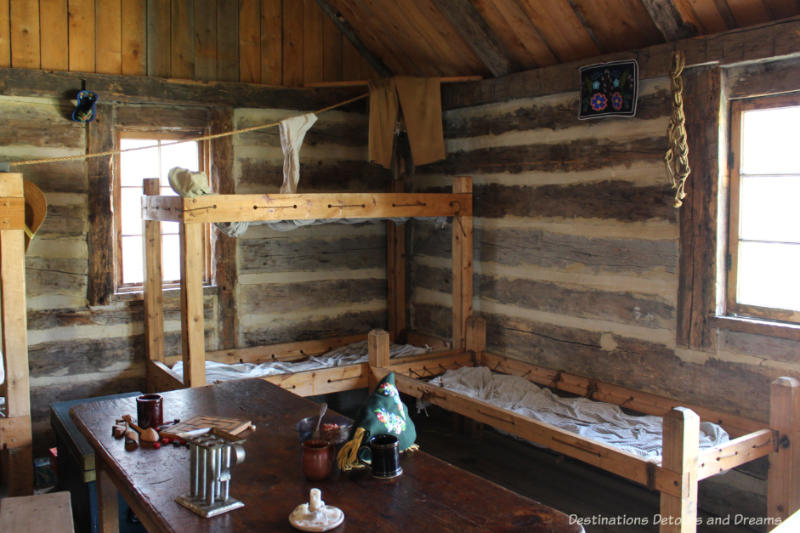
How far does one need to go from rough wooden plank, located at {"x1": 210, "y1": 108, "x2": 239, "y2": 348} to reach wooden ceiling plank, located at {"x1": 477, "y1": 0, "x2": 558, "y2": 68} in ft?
7.87

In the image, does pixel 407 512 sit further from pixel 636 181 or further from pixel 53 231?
pixel 53 231

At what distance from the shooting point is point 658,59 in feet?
14.7

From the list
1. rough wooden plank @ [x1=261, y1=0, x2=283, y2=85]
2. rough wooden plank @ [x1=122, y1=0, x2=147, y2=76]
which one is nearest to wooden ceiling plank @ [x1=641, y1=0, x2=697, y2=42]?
rough wooden plank @ [x1=261, y1=0, x2=283, y2=85]

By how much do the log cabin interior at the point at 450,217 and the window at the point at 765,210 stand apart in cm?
1

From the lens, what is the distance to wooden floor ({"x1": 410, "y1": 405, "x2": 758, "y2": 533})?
4.46 meters

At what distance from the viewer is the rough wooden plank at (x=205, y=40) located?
19.6 feet

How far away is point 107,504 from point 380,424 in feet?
4.87

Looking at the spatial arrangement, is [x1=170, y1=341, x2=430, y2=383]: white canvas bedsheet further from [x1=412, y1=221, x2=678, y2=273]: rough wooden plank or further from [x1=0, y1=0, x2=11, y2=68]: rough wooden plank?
[x1=0, y1=0, x2=11, y2=68]: rough wooden plank

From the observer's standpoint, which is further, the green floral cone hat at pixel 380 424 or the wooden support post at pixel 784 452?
the wooden support post at pixel 784 452

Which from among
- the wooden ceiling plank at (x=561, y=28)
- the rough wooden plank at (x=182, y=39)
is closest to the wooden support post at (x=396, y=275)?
the rough wooden plank at (x=182, y=39)

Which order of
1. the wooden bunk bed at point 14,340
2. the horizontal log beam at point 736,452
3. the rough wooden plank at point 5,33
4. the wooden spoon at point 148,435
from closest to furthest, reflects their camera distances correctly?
1. the wooden spoon at point 148,435
2. the horizontal log beam at point 736,452
3. the wooden bunk bed at point 14,340
4. the rough wooden plank at point 5,33

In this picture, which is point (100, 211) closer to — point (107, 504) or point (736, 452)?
point (107, 504)

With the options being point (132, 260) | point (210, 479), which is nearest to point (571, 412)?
point (210, 479)

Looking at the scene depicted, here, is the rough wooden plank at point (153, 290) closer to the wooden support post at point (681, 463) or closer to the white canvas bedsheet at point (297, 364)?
the white canvas bedsheet at point (297, 364)
